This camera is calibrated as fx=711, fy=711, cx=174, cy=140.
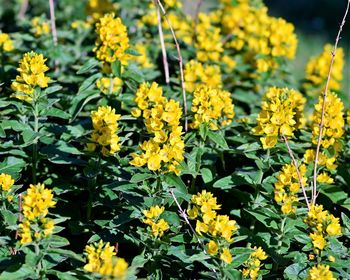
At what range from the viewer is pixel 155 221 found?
2824 millimetres

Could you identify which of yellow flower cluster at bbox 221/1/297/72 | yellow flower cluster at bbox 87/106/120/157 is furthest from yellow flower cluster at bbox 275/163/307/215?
yellow flower cluster at bbox 221/1/297/72

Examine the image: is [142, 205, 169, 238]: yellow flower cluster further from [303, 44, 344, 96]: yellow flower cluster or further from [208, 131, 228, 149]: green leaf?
[303, 44, 344, 96]: yellow flower cluster

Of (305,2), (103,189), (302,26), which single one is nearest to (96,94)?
(103,189)

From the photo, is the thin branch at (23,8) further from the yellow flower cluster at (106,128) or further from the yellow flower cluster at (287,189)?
the yellow flower cluster at (287,189)

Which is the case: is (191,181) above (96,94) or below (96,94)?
below

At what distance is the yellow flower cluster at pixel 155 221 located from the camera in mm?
2791

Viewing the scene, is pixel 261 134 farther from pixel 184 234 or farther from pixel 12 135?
pixel 12 135

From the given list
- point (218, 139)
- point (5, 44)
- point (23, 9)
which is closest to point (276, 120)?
point (218, 139)

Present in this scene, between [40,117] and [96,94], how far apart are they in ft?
1.26

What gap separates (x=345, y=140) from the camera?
3.60 meters

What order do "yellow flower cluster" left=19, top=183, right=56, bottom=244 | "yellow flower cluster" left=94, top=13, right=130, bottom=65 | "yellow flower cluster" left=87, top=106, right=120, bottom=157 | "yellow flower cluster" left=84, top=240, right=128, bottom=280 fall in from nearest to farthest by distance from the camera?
1. "yellow flower cluster" left=84, top=240, right=128, bottom=280
2. "yellow flower cluster" left=19, top=183, right=56, bottom=244
3. "yellow flower cluster" left=87, top=106, right=120, bottom=157
4. "yellow flower cluster" left=94, top=13, right=130, bottom=65

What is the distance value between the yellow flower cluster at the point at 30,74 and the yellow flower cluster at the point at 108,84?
0.52 m

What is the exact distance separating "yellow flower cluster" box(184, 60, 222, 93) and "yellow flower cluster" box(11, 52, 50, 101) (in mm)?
1081

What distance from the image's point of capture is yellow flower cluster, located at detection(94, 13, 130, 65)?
140 inches
